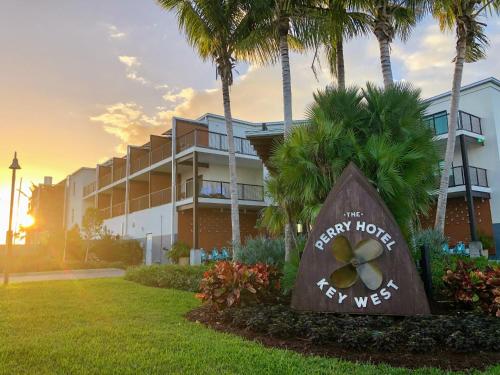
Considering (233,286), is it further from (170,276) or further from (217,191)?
(217,191)

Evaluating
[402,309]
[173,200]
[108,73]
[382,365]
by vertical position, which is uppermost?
[108,73]

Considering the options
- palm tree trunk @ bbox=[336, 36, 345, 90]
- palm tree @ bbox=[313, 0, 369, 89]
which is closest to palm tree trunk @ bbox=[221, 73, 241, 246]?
palm tree @ bbox=[313, 0, 369, 89]

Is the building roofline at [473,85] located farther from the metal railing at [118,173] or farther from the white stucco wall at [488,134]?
the metal railing at [118,173]

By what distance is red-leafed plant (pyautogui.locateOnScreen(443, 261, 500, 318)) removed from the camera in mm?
6703

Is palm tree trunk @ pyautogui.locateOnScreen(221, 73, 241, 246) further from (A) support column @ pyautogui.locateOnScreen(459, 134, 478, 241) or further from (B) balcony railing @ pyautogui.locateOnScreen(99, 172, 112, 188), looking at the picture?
(B) balcony railing @ pyautogui.locateOnScreen(99, 172, 112, 188)

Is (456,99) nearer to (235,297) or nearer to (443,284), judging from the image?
(443,284)

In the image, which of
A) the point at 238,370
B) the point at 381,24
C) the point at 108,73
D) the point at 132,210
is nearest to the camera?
the point at 238,370

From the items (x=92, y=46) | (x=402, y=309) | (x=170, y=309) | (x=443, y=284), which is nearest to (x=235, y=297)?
(x=170, y=309)

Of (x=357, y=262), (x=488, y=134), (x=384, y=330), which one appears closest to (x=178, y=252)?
(x=488, y=134)

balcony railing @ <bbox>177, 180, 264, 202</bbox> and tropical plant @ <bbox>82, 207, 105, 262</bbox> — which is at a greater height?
balcony railing @ <bbox>177, 180, 264, 202</bbox>

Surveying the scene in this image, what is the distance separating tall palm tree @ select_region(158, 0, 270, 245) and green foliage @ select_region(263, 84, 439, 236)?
4818mm

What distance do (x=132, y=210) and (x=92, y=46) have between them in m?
19.4

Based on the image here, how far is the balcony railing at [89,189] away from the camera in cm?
3841

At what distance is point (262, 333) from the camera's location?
21.1ft
